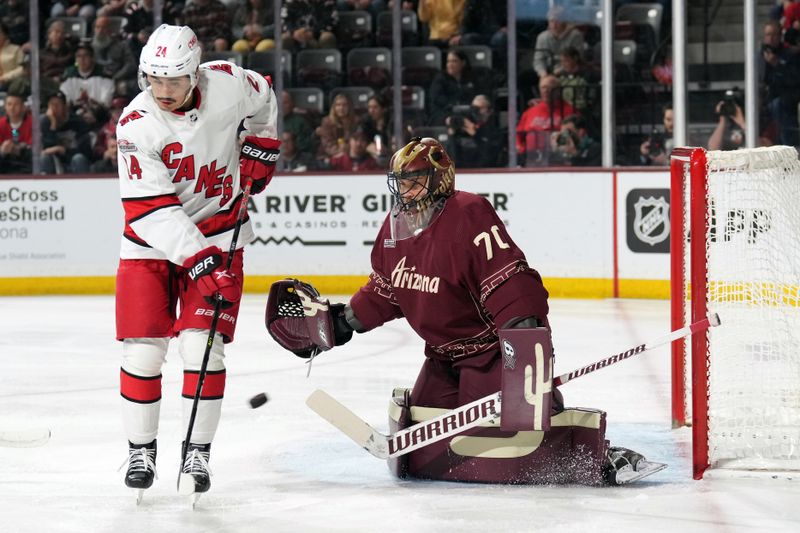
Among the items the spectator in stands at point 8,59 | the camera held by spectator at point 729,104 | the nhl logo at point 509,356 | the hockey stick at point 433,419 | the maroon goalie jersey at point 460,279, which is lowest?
the hockey stick at point 433,419

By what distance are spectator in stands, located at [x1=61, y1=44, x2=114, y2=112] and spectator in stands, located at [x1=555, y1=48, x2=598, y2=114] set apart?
2.83 meters

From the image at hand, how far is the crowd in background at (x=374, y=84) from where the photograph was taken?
7617 mm

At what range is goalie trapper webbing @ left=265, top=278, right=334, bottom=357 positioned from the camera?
132 inches

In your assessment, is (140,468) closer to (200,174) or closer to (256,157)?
(200,174)

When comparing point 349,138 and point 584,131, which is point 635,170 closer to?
point 584,131

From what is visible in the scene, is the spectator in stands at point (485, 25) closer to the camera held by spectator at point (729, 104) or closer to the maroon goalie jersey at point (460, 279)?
the camera held by spectator at point (729, 104)

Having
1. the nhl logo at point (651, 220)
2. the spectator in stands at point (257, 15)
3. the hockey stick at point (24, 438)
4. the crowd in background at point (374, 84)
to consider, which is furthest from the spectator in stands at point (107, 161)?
the hockey stick at point (24, 438)

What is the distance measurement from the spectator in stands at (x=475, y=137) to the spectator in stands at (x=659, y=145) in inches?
33.3

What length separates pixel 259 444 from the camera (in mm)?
3701

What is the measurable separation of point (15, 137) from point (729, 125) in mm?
4274

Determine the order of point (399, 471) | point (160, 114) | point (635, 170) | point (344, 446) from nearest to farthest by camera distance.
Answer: point (160, 114) → point (399, 471) → point (344, 446) → point (635, 170)

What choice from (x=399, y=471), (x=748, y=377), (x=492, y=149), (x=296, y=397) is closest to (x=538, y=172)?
(x=492, y=149)

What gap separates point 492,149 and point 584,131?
0.55 metres

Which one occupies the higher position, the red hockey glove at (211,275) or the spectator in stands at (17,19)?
the spectator in stands at (17,19)
